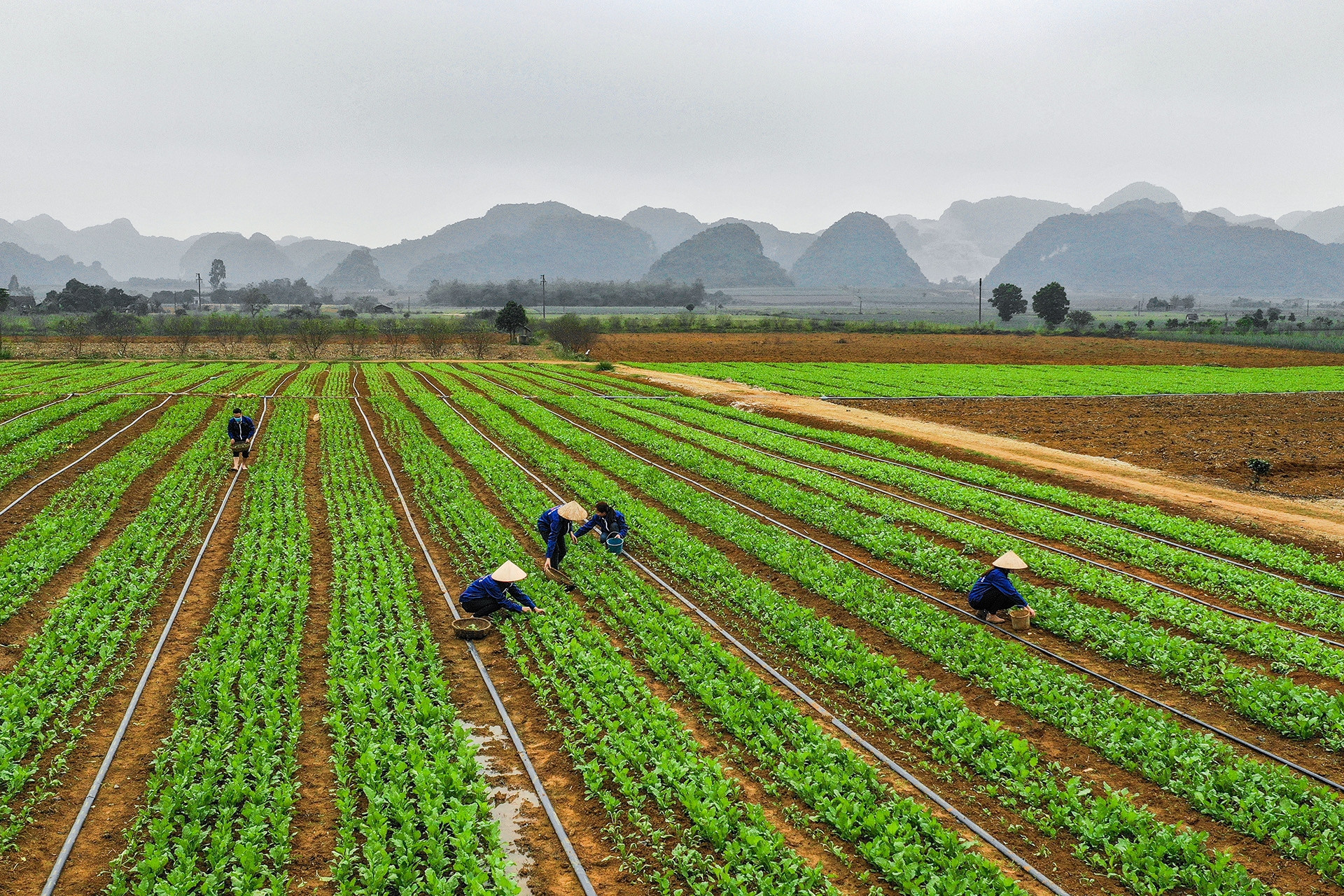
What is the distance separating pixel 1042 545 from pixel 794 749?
33.9 feet

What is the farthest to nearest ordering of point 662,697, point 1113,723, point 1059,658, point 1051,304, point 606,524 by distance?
point 1051,304
point 606,524
point 1059,658
point 662,697
point 1113,723

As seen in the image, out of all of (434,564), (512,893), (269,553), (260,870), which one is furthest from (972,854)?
(269,553)

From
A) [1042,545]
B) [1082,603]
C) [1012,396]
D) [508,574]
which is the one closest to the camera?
[508,574]

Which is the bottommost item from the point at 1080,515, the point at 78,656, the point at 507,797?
the point at 507,797

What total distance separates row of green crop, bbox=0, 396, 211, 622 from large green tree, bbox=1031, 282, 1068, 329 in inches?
4393

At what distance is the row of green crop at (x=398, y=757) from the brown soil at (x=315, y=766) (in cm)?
12

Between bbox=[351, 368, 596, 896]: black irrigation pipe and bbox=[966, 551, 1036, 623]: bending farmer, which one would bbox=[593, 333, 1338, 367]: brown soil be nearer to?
bbox=[351, 368, 596, 896]: black irrigation pipe

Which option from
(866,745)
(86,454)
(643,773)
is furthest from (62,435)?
(866,745)

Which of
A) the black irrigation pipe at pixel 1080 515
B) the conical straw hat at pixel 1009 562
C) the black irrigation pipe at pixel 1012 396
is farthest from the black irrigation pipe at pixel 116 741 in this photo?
the black irrigation pipe at pixel 1012 396

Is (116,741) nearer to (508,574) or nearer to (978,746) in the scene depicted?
(508,574)

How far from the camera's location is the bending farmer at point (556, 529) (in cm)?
1447

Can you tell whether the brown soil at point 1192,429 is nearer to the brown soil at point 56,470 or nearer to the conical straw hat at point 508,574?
the conical straw hat at point 508,574

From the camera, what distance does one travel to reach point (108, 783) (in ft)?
27.2

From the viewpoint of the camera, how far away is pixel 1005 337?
334 ft
